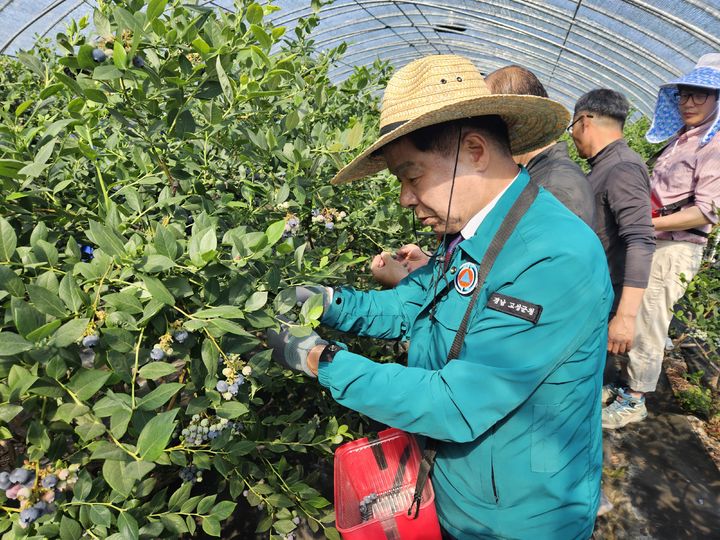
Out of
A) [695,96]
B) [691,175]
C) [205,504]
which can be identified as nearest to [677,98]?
[695,96]

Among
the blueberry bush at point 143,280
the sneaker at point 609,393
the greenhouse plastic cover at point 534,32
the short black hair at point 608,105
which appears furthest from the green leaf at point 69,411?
the greenhouse plastic cover at point 534,32

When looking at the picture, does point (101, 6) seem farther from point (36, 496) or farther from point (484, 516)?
point (484, 516)

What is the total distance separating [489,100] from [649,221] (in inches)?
77.5

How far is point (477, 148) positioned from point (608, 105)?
6.49 feet

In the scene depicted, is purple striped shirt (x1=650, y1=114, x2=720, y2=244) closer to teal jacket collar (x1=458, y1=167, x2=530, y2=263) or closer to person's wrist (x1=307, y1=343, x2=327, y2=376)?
teal jacket collar (x1=458, y1=167, x2=530, y2=263)

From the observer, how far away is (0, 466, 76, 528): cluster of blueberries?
0.81m

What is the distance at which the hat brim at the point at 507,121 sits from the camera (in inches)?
44.7

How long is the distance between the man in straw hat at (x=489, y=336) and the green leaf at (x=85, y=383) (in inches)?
21.8

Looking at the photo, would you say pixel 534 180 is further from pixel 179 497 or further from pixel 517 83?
pixel 179 497

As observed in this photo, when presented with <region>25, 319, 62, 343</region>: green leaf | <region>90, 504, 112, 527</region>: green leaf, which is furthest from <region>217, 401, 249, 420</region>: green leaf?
<region>25, 319, 62, 343</region>: green leaf

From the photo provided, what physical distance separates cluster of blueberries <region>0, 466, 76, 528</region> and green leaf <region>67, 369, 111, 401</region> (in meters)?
0.18

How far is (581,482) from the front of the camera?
1.31 meters

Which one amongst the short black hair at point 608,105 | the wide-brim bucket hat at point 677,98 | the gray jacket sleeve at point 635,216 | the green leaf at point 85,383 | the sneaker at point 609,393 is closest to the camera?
the green leaf at point 85,383

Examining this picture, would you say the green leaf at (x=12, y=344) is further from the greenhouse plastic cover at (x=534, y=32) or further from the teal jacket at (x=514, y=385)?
the greenhouse plastic cover at (x=534, y=32)
